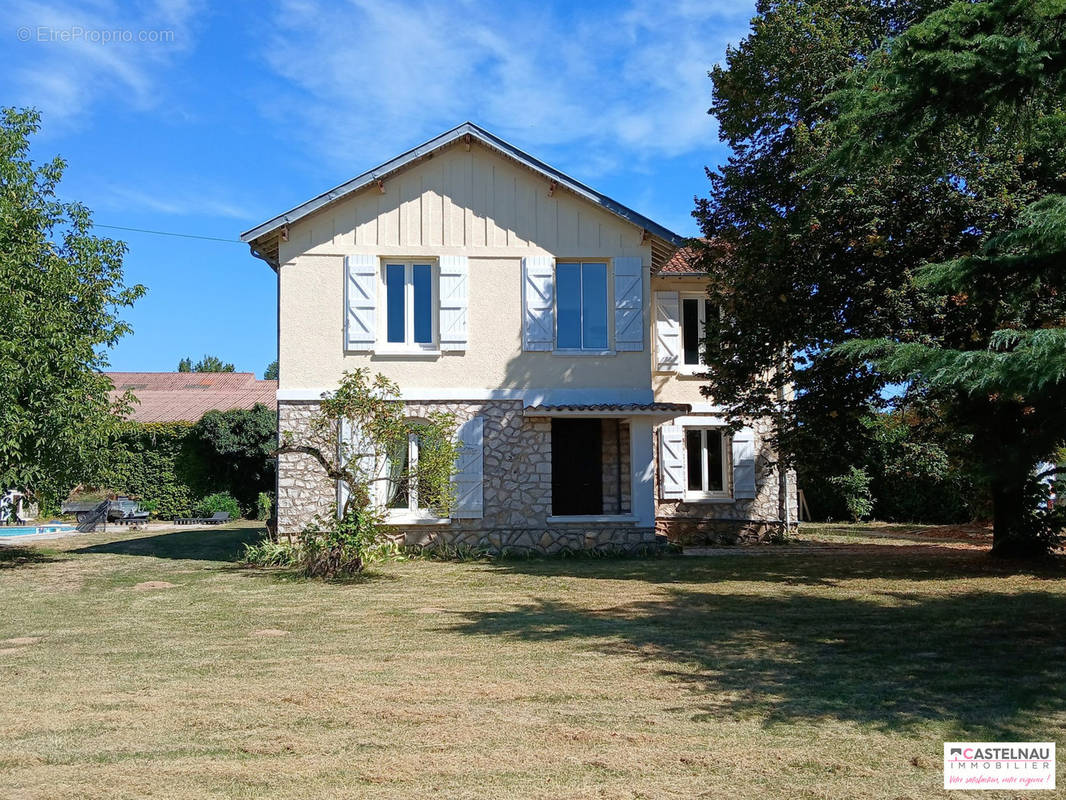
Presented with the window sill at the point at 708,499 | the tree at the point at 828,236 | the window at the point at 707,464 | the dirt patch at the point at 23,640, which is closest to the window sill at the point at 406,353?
the tree at the point at 828,236

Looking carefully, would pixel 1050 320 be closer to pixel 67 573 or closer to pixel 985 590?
pixel 985 590

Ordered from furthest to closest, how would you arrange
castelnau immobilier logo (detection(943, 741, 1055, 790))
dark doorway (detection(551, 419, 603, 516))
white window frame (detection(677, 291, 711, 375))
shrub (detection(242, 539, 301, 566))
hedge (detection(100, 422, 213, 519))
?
hedge (detection(100, 422, 213, 519)) < white window frame (detection(677, 291, 711, 375)) < dark doorway (detection(551, 419, 603, 516)) < shrub (detection(242, 539, 301, 566)) < castelnau immobilier logo (detection(943, 741, 1055, 790))

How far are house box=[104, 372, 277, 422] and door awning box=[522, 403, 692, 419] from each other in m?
12.7

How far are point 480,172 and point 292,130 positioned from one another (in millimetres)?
3324

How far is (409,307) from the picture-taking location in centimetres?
1622

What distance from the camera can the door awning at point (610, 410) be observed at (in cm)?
1545

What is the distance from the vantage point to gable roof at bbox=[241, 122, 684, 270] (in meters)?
15.6

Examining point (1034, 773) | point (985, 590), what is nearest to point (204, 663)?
point (1034, 773)

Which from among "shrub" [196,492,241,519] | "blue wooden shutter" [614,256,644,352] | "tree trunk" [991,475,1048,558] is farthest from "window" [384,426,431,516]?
"shrub" [196,492,241,519]

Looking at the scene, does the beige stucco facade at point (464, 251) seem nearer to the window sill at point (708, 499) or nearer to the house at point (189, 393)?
the window sill at point (708, 499)

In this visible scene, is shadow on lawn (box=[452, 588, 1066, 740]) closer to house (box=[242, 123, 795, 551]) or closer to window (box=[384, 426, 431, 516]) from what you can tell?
house (box=[242, 123, 795, 551])

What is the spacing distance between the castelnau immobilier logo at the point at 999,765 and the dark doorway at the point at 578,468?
11830 millimetres

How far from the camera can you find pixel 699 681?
6.64 metres

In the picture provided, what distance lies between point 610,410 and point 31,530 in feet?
56.3
